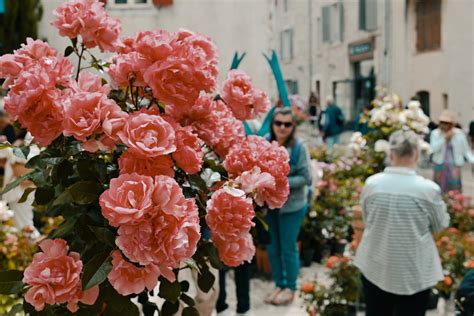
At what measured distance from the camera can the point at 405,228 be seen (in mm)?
3484

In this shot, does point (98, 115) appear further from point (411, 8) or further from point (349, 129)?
point (349, 129)

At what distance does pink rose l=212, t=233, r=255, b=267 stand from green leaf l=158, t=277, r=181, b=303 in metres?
0.14

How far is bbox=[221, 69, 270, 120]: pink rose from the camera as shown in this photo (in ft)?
5.84

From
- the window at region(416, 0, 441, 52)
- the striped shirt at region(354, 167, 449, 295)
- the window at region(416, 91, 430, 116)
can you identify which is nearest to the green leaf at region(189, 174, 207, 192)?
the striped shirt at region(354, 167, 449, 295)

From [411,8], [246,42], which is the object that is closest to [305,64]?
[411,8]

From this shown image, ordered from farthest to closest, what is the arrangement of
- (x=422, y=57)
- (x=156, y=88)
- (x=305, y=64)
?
(x=305, y=64) < (x=422, y=57) < (x=156, y=88)

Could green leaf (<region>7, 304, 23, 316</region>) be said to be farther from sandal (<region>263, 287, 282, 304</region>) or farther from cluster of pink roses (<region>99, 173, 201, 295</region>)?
sandal (<region>263, 287, 282, 304</region>)

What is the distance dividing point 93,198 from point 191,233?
26 centimetres

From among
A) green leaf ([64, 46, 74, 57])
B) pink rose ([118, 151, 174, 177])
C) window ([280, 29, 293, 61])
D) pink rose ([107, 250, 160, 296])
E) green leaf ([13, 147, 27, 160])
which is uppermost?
window ([280, 29, 293, 61])

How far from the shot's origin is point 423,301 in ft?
11.7

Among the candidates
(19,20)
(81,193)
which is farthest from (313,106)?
(81,193)

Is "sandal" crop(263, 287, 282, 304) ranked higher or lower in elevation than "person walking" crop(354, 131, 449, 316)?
lower

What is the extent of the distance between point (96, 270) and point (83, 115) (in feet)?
1.04

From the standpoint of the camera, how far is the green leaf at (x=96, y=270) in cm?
138
